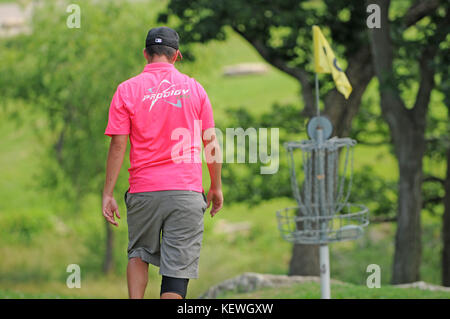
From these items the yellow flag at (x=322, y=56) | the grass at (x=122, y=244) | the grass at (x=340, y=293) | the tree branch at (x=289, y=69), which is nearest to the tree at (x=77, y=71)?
the grass at (x=122, y=244)

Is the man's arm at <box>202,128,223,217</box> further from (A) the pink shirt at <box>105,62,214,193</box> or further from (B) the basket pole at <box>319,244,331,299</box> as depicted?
(B) the basket pole at <box>319,244,331,299</box>

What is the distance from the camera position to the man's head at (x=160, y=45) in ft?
13.3

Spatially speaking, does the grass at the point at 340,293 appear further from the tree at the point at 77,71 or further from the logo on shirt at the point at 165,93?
the tree at the point at 77,71

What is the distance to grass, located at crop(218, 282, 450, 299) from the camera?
22.4 ft

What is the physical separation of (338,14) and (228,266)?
48.4 feet

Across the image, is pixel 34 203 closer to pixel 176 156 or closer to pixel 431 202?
pixel 431 202

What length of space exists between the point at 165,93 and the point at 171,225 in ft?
2.46

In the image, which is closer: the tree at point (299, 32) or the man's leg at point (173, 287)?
the man's leg at point (173, 287)

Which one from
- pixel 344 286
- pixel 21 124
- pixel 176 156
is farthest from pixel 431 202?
pixel 176 156

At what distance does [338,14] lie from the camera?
12250 millimetres

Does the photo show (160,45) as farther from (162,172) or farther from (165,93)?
(162,172)

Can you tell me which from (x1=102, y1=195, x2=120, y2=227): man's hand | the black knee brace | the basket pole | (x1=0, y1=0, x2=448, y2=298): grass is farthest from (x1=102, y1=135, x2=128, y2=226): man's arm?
(x1=0, y1=0, x2=448, y2=298): grass

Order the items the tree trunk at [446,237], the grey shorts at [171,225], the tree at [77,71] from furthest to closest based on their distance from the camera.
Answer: the tree at [77,71], the tree trunk at [446,237], the grey shorts at [171,225]

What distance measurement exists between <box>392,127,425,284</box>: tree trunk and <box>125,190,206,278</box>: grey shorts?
27.1 ft
